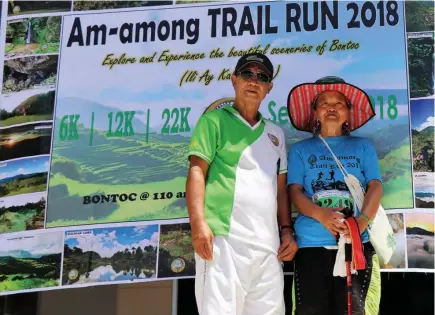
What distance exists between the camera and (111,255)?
11.8 ft

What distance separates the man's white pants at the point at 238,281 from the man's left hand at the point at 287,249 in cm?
4

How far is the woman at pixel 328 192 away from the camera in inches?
117

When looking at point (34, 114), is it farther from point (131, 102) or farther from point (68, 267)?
point (68, 267)

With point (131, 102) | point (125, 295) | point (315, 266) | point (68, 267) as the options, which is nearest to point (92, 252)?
point (68, 267)

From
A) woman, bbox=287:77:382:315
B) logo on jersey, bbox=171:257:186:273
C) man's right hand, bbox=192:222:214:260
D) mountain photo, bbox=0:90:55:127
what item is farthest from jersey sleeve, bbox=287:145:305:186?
mountain photo, bbox=0:90:55:127

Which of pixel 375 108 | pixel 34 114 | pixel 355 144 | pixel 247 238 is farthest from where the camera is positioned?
pixel 34 114

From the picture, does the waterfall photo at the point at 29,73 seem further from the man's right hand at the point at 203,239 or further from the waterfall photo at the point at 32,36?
the man's right hand at the point at 203,239

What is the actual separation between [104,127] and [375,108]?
1598 millimetres

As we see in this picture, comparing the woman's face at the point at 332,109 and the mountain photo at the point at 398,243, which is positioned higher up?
the woman's face at the point at 332,109

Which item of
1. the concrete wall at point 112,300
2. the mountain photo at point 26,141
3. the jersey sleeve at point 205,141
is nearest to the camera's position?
the jersey sleeve at point 205,141

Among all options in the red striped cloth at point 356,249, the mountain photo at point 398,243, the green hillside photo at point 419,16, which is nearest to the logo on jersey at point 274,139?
the red striped cloth at point 356,249

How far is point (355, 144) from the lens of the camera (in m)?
3.27

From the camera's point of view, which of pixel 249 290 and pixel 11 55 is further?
pixel 11 55

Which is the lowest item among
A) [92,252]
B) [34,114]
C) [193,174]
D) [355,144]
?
[92,252]
